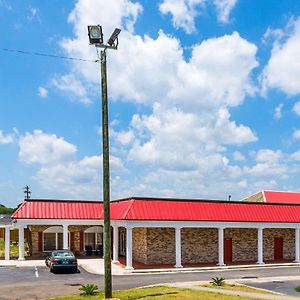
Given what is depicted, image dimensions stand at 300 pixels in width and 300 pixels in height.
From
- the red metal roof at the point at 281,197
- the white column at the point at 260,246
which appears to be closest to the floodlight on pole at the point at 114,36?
the white column at the point at 260,246

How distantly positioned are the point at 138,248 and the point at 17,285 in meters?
13.7

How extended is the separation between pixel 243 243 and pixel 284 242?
3899 millimetres

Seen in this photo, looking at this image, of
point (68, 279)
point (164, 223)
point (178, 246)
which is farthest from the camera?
point (178, 246)

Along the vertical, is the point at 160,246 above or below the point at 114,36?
below

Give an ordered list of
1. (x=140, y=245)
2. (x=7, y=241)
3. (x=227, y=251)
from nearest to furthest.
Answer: (x=140, y=245) → (x=227, y=251) → (x=7, y=241)

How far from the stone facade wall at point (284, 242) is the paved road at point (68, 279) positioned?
4571 mm

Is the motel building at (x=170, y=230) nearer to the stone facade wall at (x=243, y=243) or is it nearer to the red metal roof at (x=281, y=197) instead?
the stone facade wall at (x=243, y=243)

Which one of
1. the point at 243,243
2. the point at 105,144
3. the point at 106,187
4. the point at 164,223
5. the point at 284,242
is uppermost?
the point at 105,144

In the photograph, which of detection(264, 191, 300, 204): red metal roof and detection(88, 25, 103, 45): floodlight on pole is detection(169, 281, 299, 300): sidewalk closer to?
detection(88, 25, 103, 45): floodlight on pole

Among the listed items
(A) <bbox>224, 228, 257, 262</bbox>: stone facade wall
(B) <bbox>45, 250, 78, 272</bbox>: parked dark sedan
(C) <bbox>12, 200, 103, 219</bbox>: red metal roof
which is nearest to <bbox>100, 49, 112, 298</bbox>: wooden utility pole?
(B) <bbox>45, 250, 78, 272</bbox>: parked dark sedan

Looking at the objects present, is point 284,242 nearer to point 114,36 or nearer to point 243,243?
point 243,243

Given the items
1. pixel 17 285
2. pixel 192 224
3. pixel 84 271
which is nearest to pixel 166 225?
pixel 192 224

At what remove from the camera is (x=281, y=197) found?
2104 inches

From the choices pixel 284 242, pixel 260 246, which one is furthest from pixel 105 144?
pixel 284 242
